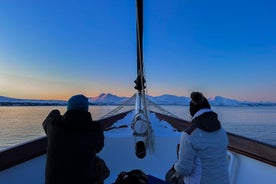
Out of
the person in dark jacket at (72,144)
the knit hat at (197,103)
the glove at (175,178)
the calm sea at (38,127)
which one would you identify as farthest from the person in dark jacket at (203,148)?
the calm sea at (38,127)

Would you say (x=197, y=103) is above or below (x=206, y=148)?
above

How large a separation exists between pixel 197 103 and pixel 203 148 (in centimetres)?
25

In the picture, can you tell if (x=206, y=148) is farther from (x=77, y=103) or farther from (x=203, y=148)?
(x=77, y=103)

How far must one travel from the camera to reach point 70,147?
55.8 inches

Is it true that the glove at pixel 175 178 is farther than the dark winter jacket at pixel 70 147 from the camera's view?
Yes

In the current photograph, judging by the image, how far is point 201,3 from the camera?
25.6 ft

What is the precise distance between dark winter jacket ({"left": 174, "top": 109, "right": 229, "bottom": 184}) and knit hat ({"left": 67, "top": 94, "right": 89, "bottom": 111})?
0.58 meters

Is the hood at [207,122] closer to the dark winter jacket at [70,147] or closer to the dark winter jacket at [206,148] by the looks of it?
the dark winter jacket at [206,148]

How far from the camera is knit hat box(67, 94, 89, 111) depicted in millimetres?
1461

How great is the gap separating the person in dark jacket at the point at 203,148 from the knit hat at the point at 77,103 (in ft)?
1.91

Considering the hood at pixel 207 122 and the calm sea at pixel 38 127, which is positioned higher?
the hood at pixel 207 122

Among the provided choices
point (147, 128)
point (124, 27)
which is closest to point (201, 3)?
point (124, 27)

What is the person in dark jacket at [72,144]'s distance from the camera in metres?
1.41

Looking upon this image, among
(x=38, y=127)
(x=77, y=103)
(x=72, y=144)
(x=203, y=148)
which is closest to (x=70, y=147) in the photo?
(x=72, y=144)
